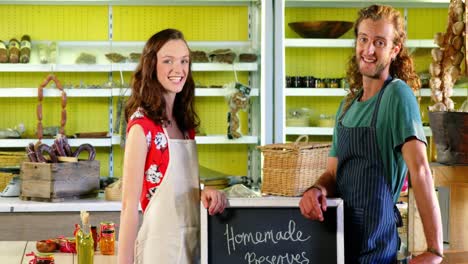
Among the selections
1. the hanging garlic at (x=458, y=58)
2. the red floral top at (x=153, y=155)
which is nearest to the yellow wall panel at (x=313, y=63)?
the hanging garlic at (x=458, y=58)

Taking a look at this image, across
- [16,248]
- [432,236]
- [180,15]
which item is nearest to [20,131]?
[180,15]

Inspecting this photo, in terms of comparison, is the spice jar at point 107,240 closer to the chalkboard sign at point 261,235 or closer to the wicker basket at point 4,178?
the chalkboard sign at point 261,235

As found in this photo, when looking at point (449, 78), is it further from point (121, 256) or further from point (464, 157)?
point (121, 256)


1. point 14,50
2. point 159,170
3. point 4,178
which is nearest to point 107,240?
point 159,170

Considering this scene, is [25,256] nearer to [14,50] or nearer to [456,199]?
[456,199]

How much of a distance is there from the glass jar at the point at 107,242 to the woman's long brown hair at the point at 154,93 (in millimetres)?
817

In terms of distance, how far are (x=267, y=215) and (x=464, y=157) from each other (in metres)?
0.78

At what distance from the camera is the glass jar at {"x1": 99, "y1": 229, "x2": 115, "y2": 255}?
9.85 feet

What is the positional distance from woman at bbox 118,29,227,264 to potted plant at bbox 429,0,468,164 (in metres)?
0.88

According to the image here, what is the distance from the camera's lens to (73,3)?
5637mm

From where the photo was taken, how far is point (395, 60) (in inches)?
81.0

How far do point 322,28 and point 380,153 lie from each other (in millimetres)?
3628

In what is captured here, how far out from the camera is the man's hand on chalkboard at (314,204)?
2.03 m

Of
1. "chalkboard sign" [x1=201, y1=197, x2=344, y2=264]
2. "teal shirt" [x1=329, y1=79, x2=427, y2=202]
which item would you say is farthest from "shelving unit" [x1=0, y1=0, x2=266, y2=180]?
"teal shirt" [x1=329, y1=79, x2=427, y2=202]
